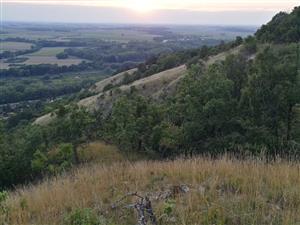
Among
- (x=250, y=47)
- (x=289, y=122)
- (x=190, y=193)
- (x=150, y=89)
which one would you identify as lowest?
(x=150, y=89)

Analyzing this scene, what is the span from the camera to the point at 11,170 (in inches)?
1099

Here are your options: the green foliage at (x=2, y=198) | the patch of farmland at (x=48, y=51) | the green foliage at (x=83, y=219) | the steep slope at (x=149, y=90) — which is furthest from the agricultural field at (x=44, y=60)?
the green foliage at (x=83, y=219)

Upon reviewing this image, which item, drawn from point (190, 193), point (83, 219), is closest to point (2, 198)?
point (83, 219)

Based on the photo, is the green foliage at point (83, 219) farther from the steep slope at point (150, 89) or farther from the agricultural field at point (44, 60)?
the agricultural field at point (44, 60)

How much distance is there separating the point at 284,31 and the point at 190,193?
5346cm

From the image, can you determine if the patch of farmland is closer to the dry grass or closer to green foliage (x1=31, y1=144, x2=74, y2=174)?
green foliage (x1=31, y1=144, x2=74, y2=174)

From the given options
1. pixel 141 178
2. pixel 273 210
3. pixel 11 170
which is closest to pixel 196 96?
pixel 11 170

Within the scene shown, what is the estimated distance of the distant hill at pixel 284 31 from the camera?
2030 inches

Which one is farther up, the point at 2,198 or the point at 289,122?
the point at 2,198

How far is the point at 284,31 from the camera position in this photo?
54281 mm

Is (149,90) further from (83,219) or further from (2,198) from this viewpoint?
(83,219)

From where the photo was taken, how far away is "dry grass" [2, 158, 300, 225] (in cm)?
447

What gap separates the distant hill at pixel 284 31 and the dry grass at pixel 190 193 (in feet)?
158

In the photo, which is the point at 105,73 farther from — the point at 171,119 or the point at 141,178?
the point at 141,178
